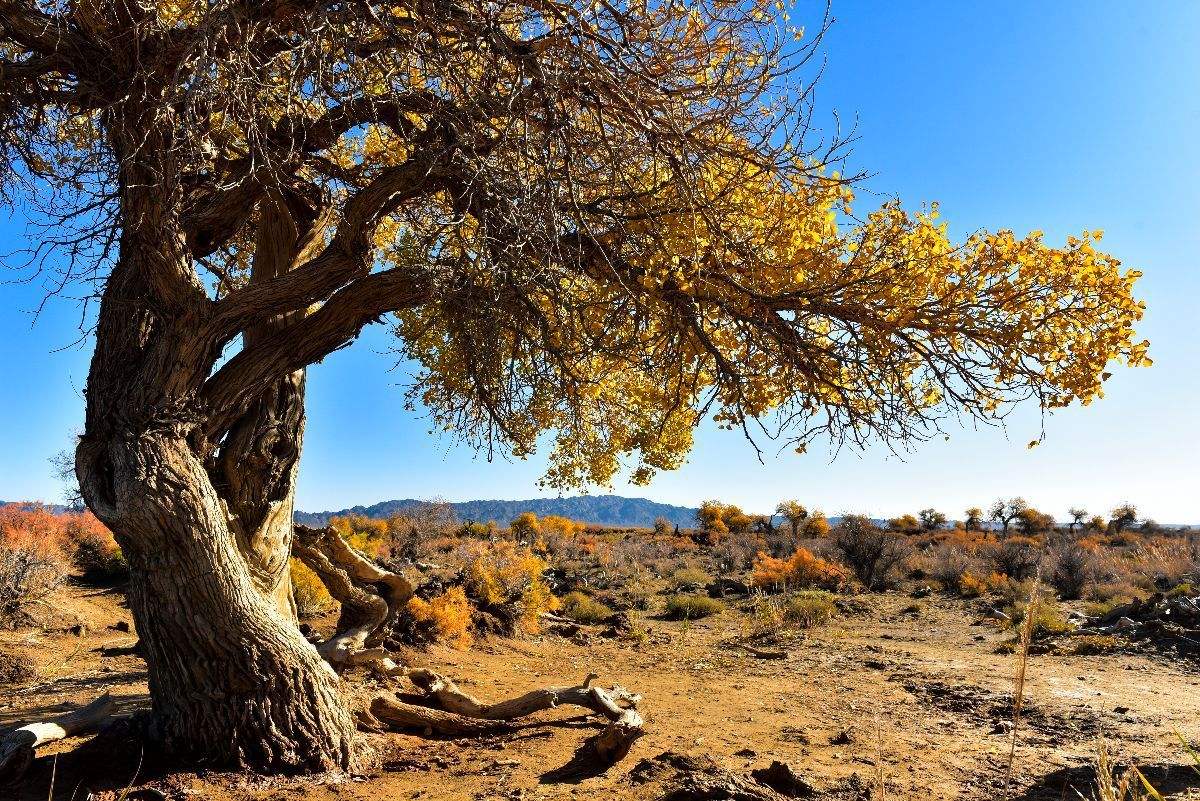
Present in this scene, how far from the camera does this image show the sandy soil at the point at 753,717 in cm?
491

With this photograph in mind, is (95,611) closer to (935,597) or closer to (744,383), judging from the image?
(744,383)

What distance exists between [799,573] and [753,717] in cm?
1278

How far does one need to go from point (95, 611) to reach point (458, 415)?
7012mm

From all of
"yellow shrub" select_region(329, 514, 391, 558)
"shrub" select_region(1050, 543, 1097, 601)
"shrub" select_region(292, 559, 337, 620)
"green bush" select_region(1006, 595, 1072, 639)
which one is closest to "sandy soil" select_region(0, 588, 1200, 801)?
"green bush" select_region(1006, 595, 1072, 639)

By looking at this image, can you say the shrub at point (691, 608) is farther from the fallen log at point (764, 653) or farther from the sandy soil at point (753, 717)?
the fallen log at point (764, 653)

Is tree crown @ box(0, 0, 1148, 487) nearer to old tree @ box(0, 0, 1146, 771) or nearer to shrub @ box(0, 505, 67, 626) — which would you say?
old tree @ box(0, 0, 1146, 771)

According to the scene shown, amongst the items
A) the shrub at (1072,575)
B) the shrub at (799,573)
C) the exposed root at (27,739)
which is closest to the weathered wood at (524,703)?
the exposed root at (27,739)

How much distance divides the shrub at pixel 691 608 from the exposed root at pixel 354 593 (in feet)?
27.2

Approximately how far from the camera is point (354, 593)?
802 centimetres

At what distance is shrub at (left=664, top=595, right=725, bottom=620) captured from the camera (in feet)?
51.8

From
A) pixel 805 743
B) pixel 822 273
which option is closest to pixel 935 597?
pixel 805 743

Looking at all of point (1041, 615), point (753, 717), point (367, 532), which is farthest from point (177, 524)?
point (367, 532)

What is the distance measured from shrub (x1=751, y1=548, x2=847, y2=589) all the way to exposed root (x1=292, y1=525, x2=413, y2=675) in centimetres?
1208

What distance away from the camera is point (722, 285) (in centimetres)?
619
